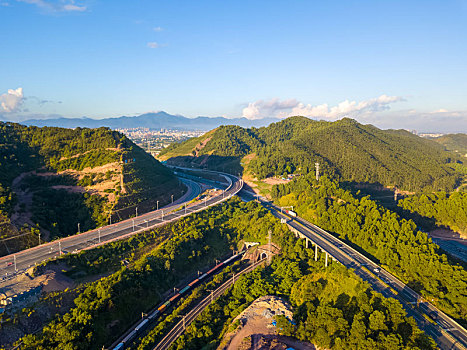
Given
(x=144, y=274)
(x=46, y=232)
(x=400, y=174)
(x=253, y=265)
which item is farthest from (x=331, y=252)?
(x=400, y=174)

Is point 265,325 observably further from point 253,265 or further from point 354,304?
point 253,265

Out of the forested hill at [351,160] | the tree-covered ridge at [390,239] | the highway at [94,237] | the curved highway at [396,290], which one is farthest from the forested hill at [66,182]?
the forested hill at [351,160]

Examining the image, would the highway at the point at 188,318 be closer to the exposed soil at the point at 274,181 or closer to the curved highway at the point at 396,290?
the curved highway at the point at 396,290

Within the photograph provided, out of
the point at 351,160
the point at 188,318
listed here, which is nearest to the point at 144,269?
the point at 188,318

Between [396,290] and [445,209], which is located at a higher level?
[445,209]

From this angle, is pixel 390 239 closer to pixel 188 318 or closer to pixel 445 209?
pixel 445 209
